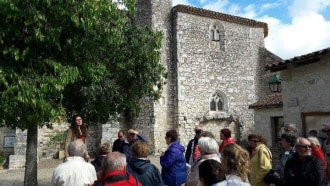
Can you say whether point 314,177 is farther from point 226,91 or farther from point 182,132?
point 226,91

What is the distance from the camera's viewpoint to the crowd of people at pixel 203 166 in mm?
2953

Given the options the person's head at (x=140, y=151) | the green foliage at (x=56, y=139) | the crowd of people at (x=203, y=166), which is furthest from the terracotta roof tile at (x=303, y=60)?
the green foliage at (x=56, y=139)

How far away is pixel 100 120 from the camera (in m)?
9.29

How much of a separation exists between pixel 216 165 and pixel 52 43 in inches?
182

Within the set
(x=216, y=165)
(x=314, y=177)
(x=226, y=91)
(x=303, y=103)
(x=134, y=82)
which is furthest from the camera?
(x=226, y=91)

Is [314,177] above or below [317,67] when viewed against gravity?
below

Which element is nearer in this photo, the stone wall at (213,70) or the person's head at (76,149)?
the person's head at (76,149)

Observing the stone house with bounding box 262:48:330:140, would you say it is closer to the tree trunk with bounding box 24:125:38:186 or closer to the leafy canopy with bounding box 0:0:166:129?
the leafy canopy with bounding box 0:0:166:129

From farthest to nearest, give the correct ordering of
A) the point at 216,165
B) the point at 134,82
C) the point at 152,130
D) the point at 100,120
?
the point at 152,130 → the point at 134,82 → the point at 100,120 → the point at 216,165

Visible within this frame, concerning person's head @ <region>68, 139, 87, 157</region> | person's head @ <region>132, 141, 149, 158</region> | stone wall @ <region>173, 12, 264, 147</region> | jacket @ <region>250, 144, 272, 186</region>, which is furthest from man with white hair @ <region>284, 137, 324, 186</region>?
stone wall @ <region>173, 12, 264, 147</region>

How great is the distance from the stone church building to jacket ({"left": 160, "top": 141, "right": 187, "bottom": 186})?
36.6ft

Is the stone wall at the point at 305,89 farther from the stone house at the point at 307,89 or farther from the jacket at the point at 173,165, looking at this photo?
the jacket at the point at 173,165

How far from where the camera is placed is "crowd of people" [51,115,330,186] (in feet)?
9.69

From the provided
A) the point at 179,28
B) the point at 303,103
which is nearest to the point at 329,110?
the point at 303,103
